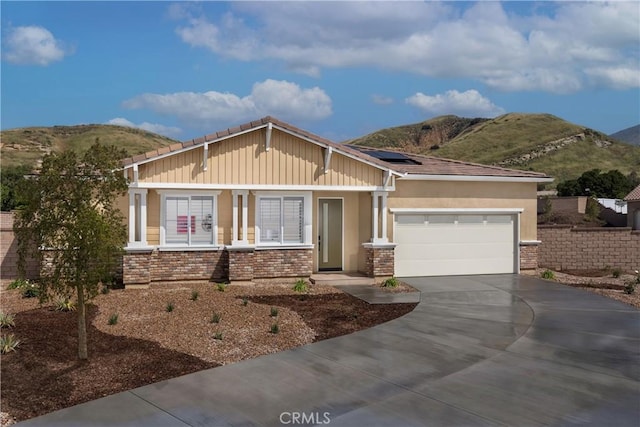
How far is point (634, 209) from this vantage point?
→ 3438 cm

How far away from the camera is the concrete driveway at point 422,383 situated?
5867 millimetres

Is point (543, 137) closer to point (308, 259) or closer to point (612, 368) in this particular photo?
point (308, 259)

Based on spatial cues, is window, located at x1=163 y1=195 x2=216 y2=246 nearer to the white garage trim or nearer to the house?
the house

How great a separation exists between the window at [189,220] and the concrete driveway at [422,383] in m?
6.74

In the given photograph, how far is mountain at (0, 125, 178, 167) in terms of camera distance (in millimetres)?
69312

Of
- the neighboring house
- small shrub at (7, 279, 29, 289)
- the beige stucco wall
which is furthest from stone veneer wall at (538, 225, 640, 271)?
the neighboring house

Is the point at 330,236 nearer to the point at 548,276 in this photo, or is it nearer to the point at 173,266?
the point at 173,266

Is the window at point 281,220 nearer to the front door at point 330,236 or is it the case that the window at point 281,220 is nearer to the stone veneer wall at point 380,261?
the front door at point 330,236

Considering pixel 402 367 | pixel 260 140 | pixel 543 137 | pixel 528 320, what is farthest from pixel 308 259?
pixel 543 137

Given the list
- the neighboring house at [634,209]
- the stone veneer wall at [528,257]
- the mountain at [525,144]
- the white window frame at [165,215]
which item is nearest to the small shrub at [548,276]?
the stone veneer wall at [528,257]

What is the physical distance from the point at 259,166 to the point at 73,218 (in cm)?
820

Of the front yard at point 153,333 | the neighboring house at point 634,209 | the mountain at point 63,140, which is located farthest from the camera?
the mountain at point 63,140

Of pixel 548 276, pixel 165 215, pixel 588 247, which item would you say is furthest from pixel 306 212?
pixel 588 247

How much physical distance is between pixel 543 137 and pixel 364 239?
3016 inches
